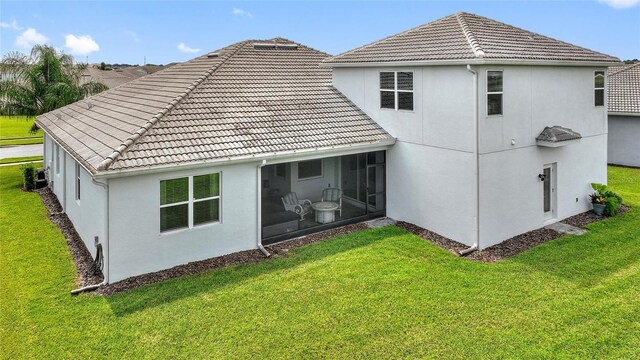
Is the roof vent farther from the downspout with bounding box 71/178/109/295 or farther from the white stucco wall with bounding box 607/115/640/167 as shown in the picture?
the white stucco wall with bounding box 607/115/640/167

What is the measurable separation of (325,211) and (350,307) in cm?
574

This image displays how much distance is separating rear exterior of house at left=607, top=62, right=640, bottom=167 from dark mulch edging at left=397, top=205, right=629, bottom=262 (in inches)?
507

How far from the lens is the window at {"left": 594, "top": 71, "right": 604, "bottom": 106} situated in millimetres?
15133

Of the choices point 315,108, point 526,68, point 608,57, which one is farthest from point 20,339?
point 608,57

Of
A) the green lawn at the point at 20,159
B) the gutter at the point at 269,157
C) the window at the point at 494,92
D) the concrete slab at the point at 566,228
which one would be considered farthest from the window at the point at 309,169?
the green lawn at the point at 20,159

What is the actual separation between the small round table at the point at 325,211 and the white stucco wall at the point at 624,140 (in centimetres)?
1967

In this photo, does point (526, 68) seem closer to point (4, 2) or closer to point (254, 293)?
point (254, 293)

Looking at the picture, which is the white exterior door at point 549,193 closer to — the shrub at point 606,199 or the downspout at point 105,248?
the shrub at point 606,199

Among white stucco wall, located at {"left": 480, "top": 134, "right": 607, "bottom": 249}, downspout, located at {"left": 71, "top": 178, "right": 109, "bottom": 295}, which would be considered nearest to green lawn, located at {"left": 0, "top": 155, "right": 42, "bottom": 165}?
downspout, located at {"left": 71, "top": 178, "right": 109, "bottom": 295}

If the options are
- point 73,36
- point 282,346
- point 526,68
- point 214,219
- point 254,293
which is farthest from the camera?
point 73,36

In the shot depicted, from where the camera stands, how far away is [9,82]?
22609 mm

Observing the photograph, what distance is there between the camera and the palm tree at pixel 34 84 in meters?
22.4

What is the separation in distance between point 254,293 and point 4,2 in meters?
15.2

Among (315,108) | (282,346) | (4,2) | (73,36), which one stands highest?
(73,36)
